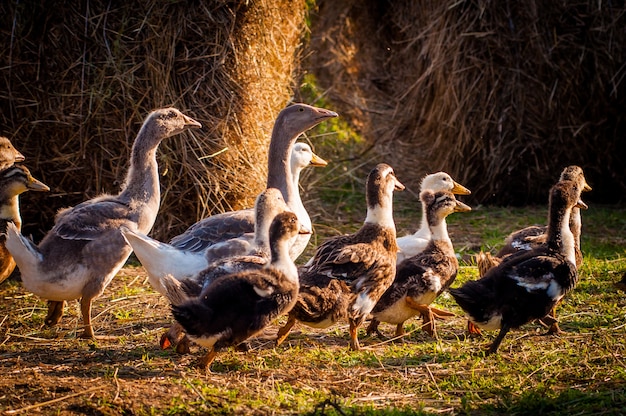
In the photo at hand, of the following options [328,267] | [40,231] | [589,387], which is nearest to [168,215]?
[40,231]

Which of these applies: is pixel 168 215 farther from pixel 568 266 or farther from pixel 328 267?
pixel 568 266

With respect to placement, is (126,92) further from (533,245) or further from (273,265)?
(533,245)

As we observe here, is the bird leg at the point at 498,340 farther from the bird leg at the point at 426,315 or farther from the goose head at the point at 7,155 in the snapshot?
the goose head at the point at 7,155

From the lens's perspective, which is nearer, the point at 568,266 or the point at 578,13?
the point at 568,266

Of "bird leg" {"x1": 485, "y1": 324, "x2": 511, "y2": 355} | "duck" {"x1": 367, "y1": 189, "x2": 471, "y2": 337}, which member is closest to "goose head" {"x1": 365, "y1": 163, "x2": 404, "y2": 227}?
"duck" {"x1": 367, "y1": 189, "x2": 471, "y2": 337}

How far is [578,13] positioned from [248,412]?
8079 mm

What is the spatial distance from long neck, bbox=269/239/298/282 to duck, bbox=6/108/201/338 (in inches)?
66.5

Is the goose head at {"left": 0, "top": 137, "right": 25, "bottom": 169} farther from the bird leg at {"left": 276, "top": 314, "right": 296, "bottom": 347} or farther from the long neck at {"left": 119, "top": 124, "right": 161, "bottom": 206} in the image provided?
the bird leg at {"left": 276, "top": 314, "right": 296, "bottom": 347}

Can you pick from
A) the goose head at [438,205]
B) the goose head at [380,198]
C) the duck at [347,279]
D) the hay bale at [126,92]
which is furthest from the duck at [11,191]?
the goose head at [438,205]

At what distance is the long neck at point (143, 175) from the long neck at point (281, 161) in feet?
3.97

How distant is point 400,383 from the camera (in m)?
5.55

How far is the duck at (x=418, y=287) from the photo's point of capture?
6.57m

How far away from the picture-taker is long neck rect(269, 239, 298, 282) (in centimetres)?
571

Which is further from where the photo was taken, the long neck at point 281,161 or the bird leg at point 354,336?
the long neck at point 281,161
